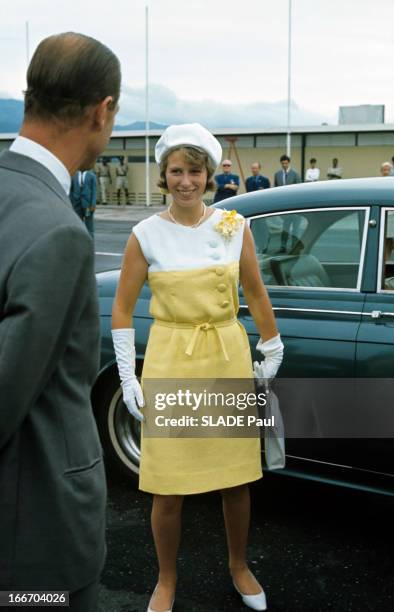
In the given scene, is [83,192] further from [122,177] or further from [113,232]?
[122,177]

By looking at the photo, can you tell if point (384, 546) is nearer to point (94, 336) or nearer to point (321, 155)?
point (94, 336)

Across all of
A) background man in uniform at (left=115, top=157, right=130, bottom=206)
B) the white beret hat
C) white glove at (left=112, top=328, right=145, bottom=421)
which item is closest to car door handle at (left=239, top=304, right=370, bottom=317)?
white glove at (left=112, top=328, right=145, bottom=421)

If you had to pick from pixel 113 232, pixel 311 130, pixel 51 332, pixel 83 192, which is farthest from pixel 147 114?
pixel 51 332

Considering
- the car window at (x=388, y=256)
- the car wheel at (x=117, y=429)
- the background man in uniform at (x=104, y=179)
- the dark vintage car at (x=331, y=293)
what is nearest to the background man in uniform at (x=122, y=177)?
the background man in uniform at (x=104, y=179)

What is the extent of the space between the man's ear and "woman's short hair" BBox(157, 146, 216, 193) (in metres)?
1.29

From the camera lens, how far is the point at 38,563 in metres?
1.59

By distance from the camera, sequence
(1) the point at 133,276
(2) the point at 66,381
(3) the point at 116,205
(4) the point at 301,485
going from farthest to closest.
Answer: (3) the point at 116,205
(4) the point at 301,485
(1) the point at 133,276
(2) the point at 66,381

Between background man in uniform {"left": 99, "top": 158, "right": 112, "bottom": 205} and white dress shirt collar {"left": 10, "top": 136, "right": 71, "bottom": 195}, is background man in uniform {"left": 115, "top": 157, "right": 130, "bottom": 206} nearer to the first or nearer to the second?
background man in uniform {"left": 99, "top": 158, "right": 112, "bottom": 205}

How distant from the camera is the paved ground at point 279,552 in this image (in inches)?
126

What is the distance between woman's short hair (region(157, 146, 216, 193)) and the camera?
9.70 feet

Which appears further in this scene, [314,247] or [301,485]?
[301,485]

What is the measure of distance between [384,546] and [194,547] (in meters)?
0.88

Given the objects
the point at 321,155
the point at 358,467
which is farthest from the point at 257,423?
the point at 321,155

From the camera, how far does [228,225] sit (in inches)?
120
